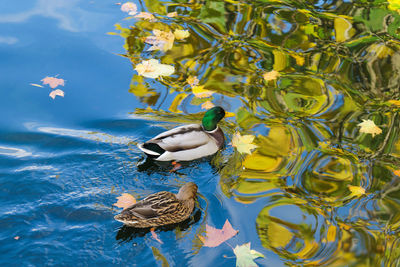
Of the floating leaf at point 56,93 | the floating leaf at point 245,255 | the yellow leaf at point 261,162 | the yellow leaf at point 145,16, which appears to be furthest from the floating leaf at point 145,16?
the floating leaf at point 245,255

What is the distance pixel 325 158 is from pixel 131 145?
91.5 inches

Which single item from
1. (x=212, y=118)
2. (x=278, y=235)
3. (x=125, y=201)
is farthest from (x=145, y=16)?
(x=278, y=235)

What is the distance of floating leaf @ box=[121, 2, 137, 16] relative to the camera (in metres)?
8.48

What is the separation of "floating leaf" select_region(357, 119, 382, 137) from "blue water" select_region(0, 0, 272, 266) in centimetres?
205

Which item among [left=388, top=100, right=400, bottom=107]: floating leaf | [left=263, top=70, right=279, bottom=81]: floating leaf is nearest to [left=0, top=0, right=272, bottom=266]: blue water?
[left=263, top=70, right=279, bottom=81]: floating leaf

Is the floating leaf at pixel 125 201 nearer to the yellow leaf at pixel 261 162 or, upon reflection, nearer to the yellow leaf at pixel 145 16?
the yellow leaf at pixel 261 162

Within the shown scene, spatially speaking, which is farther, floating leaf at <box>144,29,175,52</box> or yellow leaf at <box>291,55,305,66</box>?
floating leaf at <box>144,29,175,52</box>

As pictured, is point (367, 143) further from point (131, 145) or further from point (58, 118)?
point (58, 118)

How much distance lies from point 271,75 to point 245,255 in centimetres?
341

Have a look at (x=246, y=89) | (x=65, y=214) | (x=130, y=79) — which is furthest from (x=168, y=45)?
(x=65, y=214)

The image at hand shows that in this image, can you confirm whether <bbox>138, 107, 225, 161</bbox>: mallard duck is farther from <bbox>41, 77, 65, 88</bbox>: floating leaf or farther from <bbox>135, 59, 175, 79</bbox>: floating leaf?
<bbox>41, 77, 65, 88</bbox>: floating leaf

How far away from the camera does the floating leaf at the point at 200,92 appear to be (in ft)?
22.4

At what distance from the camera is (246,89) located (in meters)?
6.94

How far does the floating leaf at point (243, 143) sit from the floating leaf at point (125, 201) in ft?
5.21
